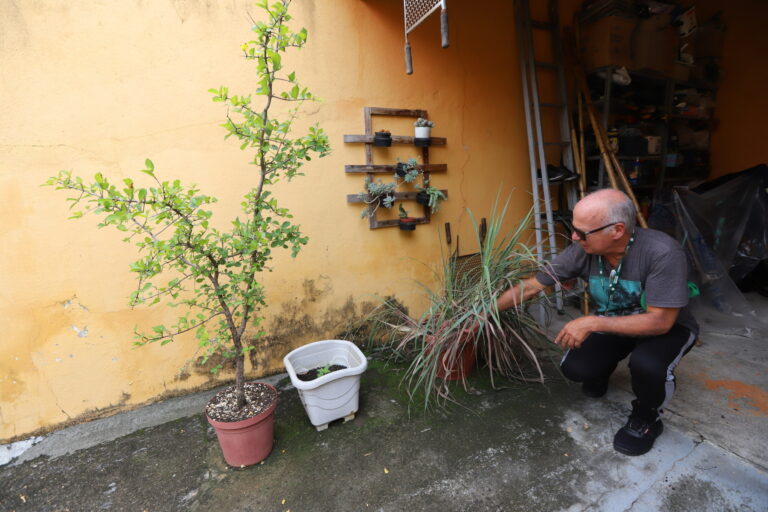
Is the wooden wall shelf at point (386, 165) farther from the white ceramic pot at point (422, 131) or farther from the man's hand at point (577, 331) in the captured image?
the man's hand at point (577, 331)

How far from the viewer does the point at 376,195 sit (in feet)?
8.55

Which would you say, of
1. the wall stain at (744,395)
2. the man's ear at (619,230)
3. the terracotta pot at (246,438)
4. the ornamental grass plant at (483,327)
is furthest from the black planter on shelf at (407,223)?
the wall stain at (744,395)

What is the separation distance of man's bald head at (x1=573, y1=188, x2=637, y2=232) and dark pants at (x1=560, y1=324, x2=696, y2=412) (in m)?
0.56

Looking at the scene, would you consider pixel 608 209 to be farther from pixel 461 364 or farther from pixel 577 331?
pixel 461 364

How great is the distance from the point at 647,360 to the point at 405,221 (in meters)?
1.67

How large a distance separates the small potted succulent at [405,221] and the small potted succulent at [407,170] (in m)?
0.22

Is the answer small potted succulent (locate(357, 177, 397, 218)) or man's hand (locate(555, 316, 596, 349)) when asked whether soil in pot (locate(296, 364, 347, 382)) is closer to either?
small potted succulent (locate(357, 177, 397, 218))

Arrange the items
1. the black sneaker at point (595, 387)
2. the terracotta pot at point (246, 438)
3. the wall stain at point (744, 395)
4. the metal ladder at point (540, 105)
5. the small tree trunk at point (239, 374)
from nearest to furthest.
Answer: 1. the terracotta pot at point (246, 438)
2. the small tree trunk at point (239, 374)
3. the wall stain at point (744, 395)
4. the black sneaker at point (595, 387)
5. the metal ladder at point (540, 105)

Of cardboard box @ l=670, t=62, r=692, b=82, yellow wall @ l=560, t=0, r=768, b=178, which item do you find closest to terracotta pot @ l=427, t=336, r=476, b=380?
cardboard box @ l=670, t=62, r=692, b=82

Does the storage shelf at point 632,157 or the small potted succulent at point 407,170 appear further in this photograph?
the storage shelf at point 632,157

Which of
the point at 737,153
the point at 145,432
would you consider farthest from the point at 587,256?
the point at 737,153

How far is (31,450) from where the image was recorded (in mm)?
1920

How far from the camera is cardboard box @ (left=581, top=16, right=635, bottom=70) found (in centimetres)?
310

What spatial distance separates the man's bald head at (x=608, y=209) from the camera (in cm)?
157
